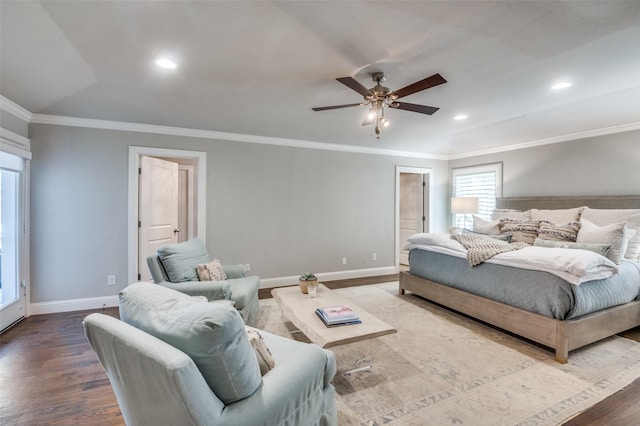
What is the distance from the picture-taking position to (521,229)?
3732 millimetres

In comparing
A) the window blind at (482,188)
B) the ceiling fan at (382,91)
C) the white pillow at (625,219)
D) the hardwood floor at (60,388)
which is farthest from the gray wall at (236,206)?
the white pillow at (625,219)

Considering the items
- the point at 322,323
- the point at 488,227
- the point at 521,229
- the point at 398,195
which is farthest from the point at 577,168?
the point at 322,323

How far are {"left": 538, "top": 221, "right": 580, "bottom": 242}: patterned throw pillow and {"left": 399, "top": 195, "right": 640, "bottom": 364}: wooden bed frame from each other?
811 mm

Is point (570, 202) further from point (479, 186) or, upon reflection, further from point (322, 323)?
point (322, 323)

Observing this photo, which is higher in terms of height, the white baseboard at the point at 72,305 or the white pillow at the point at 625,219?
the white pillow at the point at 625,219

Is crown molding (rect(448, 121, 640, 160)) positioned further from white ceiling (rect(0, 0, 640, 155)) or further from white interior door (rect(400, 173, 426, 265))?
white interior door (rect(400, 173, 426, 265))

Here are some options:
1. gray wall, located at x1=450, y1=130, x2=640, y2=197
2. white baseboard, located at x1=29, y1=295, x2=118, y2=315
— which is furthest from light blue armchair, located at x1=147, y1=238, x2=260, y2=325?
gray wall, located at x1=450, y1=130, x2=640, y2=197

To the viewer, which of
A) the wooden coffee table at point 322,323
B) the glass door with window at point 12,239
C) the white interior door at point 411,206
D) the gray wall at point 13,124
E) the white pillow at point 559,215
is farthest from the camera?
the white interior door at point 411,206

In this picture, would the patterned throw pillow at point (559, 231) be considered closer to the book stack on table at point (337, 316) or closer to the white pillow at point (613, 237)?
the white pillow at point (613, 237)

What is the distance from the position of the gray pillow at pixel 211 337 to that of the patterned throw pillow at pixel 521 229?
3811 millimetres

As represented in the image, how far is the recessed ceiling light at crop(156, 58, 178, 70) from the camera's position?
224cm

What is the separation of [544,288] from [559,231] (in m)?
1.23

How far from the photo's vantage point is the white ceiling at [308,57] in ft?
5.64

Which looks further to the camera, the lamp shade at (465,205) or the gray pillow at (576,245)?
the lamp shade at (465,205)
